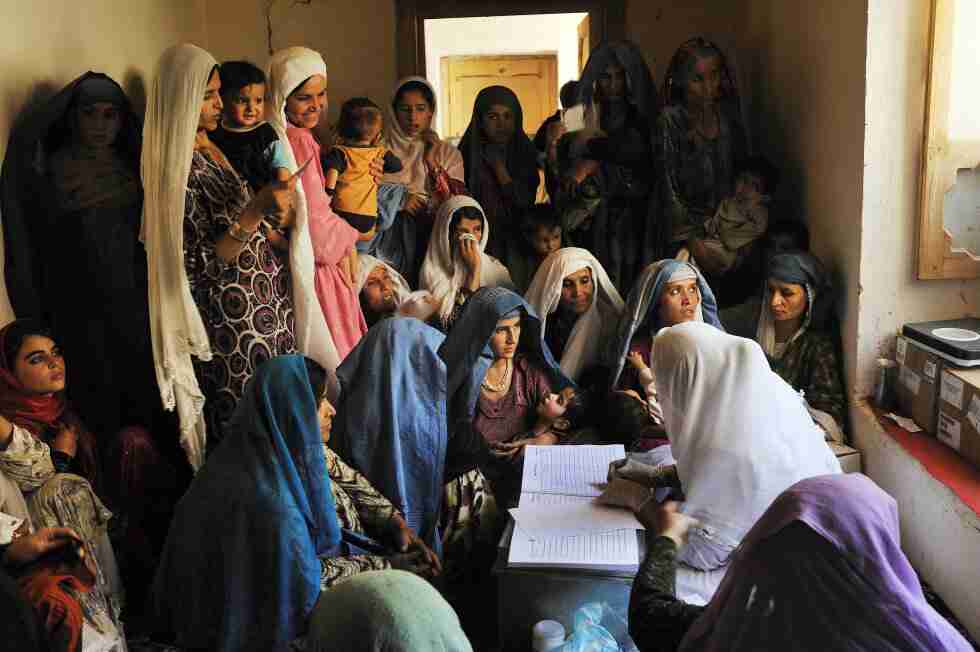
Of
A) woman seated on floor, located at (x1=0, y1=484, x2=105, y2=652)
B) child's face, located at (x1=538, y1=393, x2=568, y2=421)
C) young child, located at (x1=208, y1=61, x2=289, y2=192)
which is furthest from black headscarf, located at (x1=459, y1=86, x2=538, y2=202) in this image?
woman seated on floor, located at (x1=0, y1=484, x2=105, y2=652)

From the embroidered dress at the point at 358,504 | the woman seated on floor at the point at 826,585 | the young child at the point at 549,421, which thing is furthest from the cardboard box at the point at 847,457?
the woman seated on floor at the point at 826,585

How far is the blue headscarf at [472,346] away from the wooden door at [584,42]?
187 centimetres

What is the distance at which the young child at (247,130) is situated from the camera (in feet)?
10.00

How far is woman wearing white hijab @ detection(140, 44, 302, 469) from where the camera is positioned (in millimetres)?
2783

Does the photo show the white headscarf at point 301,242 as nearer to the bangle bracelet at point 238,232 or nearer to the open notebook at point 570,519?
the bangle bracelet at point 238,232

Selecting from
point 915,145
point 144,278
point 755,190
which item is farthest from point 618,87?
point 144,278

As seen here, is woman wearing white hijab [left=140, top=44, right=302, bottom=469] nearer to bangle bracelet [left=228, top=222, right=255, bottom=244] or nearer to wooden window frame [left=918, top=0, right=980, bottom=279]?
bangle bracelet [left=228, top=222, right=255, bottom=244]

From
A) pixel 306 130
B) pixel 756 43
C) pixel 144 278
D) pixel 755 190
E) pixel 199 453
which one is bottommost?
pixel 199 453

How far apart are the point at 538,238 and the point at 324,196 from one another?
3.04ft

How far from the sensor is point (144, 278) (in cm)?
300

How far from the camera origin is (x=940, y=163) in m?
2.98

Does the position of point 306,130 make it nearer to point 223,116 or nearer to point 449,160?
point 223,116

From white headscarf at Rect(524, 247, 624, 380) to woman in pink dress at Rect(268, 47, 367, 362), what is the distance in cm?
70

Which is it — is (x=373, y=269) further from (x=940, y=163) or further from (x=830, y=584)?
(x=830, y=584)
